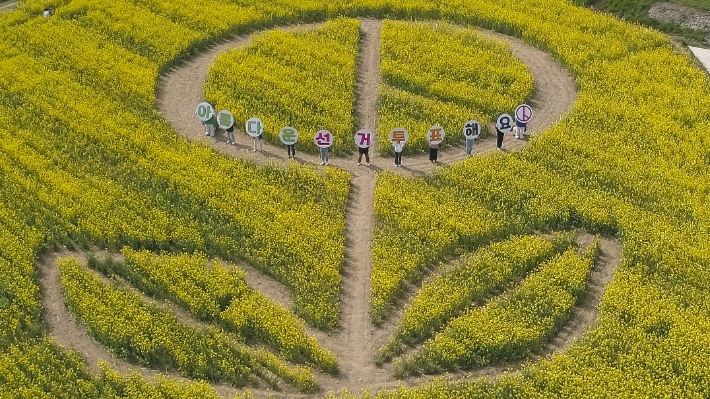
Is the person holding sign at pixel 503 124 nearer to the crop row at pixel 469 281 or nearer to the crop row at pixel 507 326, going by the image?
the crop row at pixel 469 281

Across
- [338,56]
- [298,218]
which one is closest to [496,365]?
[298,218]

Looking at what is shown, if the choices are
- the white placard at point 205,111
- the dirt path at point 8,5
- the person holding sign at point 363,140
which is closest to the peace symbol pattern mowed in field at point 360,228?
the person holding sign at point 363,140

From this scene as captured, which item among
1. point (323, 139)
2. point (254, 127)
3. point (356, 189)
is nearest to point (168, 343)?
point (356, 189)

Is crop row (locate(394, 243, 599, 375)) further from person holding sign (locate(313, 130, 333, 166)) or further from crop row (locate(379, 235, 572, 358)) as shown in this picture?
person holding sign (locate(313, 130, 333, 166))

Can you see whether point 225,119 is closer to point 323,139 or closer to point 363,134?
point 323,139

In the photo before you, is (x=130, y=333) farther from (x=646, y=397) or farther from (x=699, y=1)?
(x=699, y=1)
